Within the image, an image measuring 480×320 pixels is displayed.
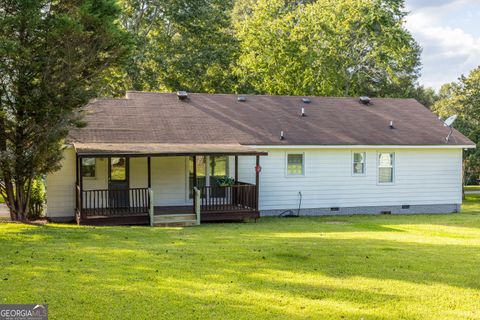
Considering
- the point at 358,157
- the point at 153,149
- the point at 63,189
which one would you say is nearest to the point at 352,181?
the point at 358,157

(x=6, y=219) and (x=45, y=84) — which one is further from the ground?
(x=45, y=84)

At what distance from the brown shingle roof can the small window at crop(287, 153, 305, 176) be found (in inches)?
27.2

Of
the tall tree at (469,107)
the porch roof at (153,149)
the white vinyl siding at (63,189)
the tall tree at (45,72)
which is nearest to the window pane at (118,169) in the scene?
the porch roof at (153,149)

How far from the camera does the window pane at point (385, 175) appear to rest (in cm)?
2095

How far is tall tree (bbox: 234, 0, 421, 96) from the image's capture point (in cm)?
3138

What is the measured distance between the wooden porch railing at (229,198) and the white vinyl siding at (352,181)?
140 cm

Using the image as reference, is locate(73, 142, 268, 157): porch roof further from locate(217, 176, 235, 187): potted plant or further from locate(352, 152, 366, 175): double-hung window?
locate(352, 152, 366, 175): double-hung window

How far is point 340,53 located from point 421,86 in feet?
83.7

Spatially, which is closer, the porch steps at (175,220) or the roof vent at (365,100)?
the porch steps at (175,220)

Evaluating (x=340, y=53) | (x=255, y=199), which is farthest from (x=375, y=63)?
(x=255, y=199)

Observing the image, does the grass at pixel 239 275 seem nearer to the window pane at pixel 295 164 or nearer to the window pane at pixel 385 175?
the window pane at pixel 295 164

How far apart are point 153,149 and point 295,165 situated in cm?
598

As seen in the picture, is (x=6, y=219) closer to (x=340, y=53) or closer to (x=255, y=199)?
(x=255, y=199)

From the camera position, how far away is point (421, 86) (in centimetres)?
5422
